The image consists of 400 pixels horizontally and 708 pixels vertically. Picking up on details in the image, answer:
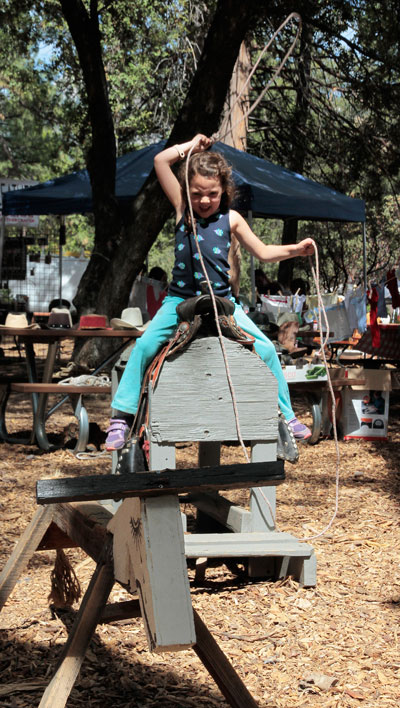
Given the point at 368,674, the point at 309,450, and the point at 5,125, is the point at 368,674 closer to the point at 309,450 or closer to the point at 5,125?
the point at 309,450

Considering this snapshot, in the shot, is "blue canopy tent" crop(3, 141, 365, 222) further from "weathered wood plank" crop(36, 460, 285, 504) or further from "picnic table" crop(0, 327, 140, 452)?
"weathered wood plank" crop(36, 460, 285, 504)

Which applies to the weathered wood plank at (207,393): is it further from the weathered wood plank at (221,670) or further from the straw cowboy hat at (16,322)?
the straw cowboy hat at (16,322)

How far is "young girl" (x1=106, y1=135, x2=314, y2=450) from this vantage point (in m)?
3.96

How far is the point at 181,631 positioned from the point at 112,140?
10.3 m

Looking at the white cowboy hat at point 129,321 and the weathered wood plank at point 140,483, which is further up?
the white cowboy hat at point 129,321

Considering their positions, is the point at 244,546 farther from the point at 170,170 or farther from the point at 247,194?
the point at 247,194

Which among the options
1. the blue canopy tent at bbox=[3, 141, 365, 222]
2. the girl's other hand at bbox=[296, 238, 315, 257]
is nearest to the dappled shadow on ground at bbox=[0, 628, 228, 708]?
the girl's other hand at bbox=[296, 238, 315, 257]

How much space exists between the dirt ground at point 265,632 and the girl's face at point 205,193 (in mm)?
1946

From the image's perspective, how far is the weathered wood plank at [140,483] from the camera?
186 cm

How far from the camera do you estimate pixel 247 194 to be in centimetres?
1087

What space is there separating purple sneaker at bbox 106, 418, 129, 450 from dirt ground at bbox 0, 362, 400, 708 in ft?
2.33

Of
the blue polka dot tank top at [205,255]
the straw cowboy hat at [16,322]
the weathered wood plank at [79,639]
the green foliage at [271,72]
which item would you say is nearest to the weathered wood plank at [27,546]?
the weathered wood plank at [79,639]

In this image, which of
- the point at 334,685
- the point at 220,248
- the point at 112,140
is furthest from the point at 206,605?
the point at 112,140

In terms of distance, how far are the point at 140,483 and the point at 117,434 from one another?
88.9 inches
